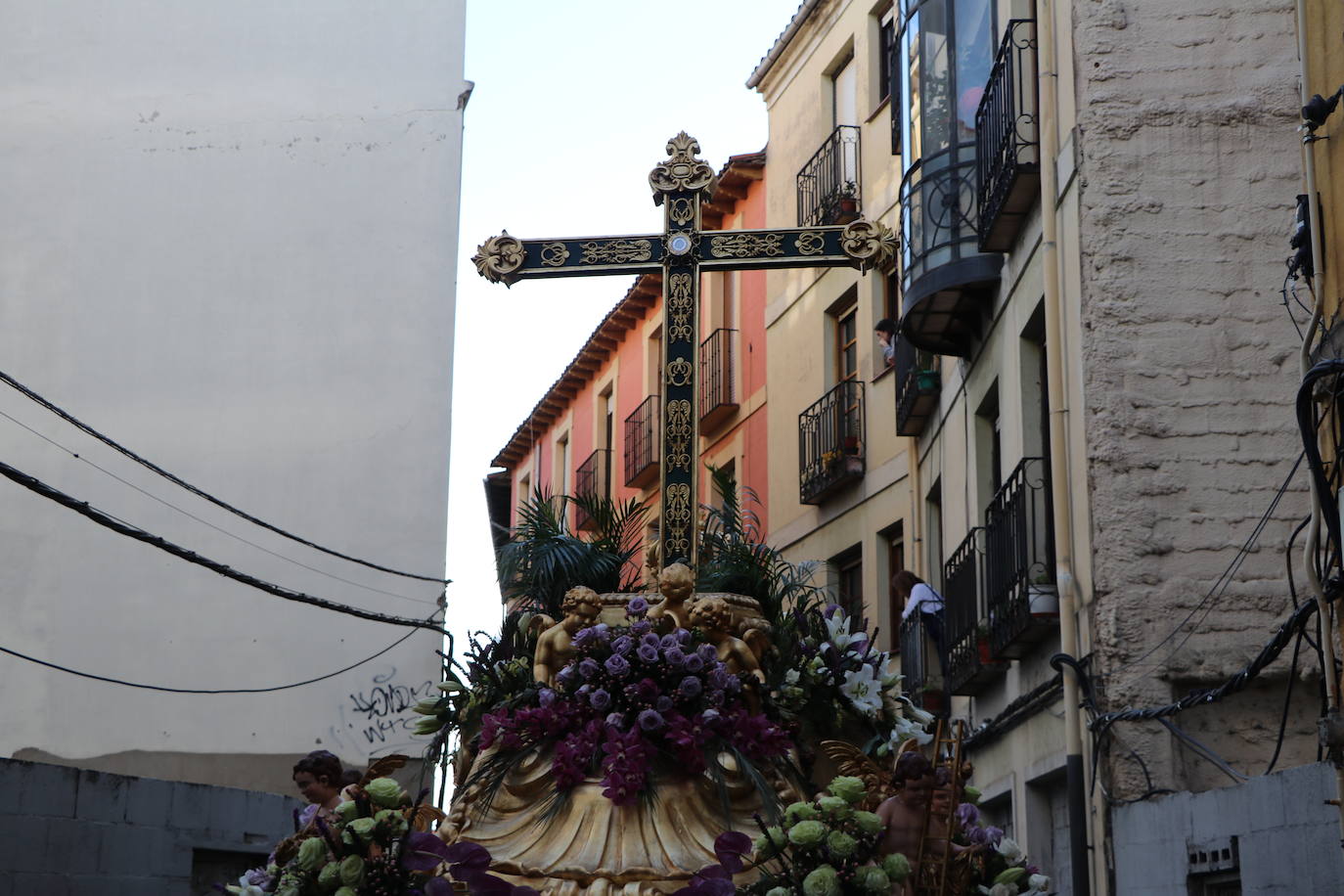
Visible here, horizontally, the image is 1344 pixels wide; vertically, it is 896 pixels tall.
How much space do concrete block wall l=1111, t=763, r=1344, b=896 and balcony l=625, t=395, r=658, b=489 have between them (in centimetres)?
1204

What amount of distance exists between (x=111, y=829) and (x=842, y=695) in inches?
226

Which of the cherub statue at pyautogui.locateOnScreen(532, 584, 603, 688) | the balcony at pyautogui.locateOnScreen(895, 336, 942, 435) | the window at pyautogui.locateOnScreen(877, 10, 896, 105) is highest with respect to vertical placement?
the window at pyautogui.locateOnScreen(877, 10, 896, 105)

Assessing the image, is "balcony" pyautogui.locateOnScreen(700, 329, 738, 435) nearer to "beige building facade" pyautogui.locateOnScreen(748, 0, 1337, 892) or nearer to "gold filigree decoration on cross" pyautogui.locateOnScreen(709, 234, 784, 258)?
"beige building facade" pyautogui.locateOnScreen(748, 0, 1337, 892)

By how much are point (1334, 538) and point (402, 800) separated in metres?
3.11

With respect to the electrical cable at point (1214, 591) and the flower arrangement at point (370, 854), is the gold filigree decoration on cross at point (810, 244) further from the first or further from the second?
the flower arrangement at point (370, 854)

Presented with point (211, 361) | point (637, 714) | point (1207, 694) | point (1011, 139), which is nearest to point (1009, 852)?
point (637, 714)

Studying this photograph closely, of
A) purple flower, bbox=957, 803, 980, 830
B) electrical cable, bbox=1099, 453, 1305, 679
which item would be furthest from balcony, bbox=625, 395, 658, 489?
purple flower, bbox=957, 803, 980, 830

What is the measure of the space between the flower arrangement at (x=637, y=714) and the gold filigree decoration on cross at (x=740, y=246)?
2247 millimetres

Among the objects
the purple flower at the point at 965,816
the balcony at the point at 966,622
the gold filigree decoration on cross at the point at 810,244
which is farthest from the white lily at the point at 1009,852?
the balcony at the point at 966,622

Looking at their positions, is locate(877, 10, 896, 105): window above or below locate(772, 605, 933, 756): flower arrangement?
above

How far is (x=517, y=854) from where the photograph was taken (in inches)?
227

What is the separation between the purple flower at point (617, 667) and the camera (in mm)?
6094

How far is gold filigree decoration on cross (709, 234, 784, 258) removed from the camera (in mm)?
8008

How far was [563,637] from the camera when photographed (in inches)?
252
